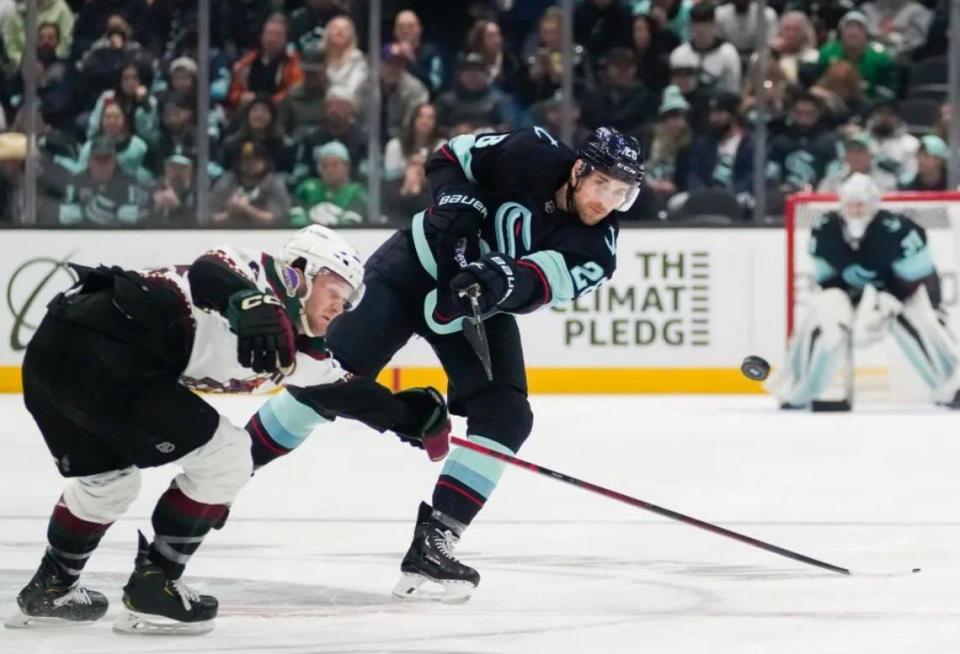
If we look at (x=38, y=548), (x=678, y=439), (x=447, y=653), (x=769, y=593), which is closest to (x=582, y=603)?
(x=769, y=593)

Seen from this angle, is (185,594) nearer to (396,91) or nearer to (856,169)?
(396,91)

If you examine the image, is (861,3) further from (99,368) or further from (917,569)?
(99,368)

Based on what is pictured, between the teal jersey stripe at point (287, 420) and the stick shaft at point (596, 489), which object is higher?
the teal jersey stripe at point (287, 420)

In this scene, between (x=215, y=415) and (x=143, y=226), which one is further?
(x=143, y=226)

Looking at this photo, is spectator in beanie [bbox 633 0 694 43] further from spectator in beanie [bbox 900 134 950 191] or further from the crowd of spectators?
spectator in beanie [bbox 900 134 950 191]

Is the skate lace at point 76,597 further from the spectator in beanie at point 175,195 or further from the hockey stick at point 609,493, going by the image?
the spectator in beanie at point 175,195

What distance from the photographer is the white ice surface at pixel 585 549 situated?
3547 mm

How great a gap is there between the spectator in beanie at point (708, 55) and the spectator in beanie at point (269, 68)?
1.94 m

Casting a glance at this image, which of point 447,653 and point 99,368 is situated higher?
point 99,368

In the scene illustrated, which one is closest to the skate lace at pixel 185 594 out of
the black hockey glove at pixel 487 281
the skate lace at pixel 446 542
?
the skate lace at pixel 446 542

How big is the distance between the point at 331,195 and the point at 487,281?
6.06 meters

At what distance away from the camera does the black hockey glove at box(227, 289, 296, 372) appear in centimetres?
328

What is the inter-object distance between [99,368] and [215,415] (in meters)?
0.22

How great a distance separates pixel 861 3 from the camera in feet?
34.5
